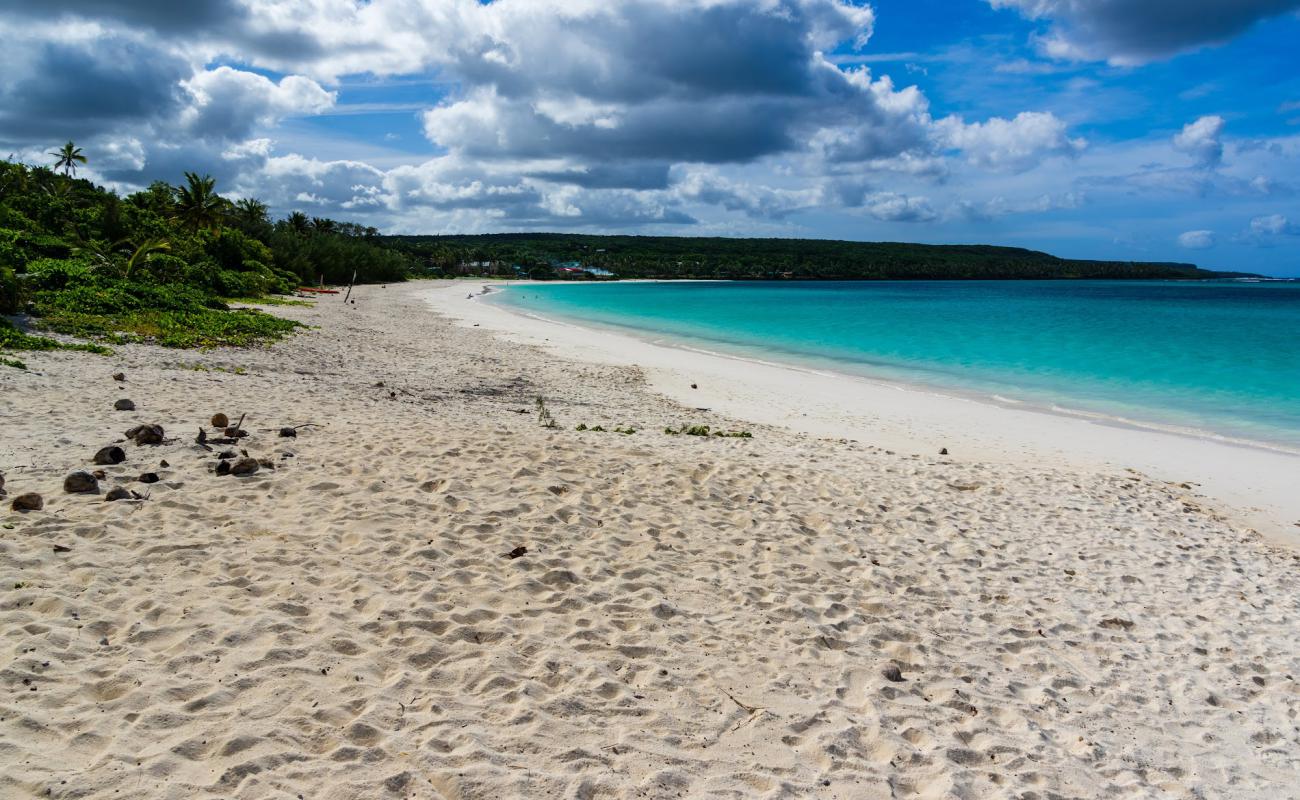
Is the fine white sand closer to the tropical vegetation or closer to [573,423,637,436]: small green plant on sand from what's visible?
[573,423,637,436]: small green plant on sand

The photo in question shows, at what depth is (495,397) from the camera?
48.1 ft

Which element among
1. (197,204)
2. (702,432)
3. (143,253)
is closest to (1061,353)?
(702,432)

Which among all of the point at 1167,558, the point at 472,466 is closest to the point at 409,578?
the point at 472,466

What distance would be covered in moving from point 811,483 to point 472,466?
13.3 ft

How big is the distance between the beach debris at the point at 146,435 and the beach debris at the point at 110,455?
1.91 feet

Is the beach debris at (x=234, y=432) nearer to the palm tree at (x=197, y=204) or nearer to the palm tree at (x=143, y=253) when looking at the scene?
the palm tree at (x=143, y=253)

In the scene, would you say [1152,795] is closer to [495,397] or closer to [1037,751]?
[1037,751]

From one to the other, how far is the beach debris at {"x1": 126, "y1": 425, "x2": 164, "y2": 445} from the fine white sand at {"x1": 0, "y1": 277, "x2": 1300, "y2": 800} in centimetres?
17

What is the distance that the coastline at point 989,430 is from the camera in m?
11.5

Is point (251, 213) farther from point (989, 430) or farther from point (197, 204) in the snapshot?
point (989, 430)

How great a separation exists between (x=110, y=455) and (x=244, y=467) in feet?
3.92

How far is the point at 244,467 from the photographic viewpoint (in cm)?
742

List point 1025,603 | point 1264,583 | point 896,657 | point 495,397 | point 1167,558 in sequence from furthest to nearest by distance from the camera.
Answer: point 495,397 → point 1167,558 → point 1264,583 → point 1025,603 → point 896,657

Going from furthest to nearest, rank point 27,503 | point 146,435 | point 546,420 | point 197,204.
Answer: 1. point 197,204
2. point 546,420
3. point 146,435
4. point 27,503
